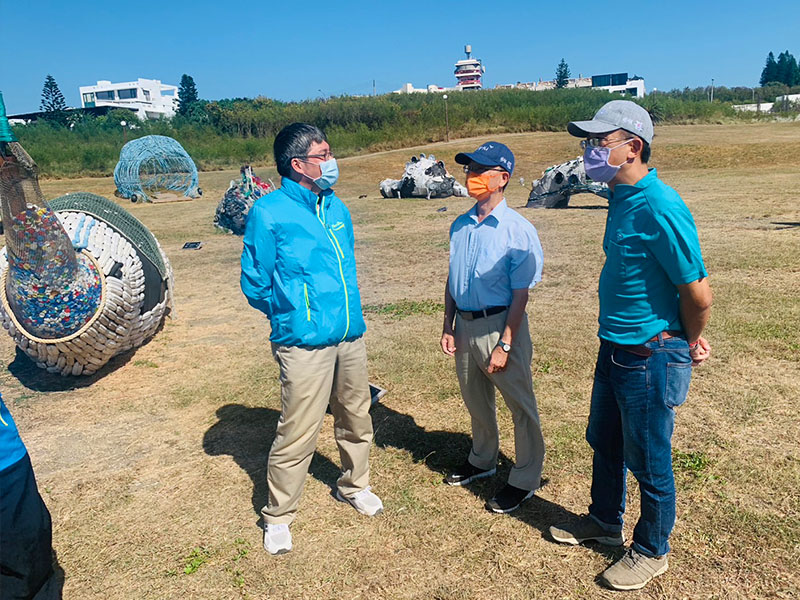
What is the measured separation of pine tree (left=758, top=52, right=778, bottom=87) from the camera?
76.3 meters

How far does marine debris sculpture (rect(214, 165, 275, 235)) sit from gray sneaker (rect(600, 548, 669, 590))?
490 inches

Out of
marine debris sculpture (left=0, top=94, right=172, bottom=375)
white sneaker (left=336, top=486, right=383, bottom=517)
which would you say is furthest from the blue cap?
marine debris sculpture (left=0, top=94, right=172, bottom=375)

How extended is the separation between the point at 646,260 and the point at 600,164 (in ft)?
1.52

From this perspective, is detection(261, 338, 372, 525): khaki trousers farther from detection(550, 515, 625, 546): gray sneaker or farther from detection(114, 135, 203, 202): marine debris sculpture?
detection(114, 135, 203, 202): marine debris sculpture

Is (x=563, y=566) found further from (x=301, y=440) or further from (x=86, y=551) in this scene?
(x=86, y=551)

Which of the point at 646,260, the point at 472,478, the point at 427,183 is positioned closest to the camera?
the point at 646,260

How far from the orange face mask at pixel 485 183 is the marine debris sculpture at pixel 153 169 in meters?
21.1

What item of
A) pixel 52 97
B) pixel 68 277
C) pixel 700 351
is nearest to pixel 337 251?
pixel 700 351

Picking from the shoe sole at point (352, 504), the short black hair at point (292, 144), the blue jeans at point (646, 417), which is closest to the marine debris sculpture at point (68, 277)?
the short black hair at point (292, 144)

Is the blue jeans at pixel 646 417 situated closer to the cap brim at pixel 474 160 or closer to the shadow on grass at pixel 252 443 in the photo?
the cap brim at pixel 474 160

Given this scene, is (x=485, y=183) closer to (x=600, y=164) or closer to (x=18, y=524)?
(x=600, y=164)

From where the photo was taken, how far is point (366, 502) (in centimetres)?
357

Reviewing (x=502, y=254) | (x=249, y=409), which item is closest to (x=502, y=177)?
(x=502, y=254)

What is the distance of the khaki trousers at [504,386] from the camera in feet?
10.8
